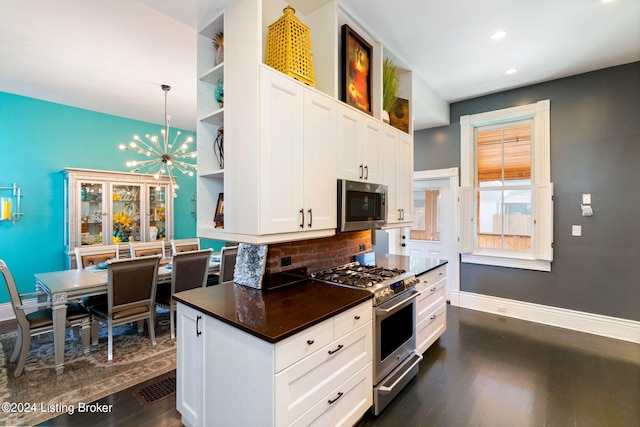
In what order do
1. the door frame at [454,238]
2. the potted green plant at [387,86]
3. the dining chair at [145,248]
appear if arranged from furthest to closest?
the door frame at [454,238] < the dining chair at [145,248] < the potted green plant at [387,86]

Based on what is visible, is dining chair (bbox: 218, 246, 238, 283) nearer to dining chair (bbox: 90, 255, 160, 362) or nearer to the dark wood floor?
dining chair (bbox: 90, 255, 160, 362)

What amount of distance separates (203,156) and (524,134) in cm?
432

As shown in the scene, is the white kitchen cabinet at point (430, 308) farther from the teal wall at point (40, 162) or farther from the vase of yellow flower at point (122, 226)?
the teal wall at point (40, 162)

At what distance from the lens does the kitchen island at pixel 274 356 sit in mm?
1425

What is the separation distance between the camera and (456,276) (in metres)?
4.52

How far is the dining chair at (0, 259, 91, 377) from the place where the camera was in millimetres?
2555

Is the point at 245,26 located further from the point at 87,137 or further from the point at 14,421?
the point at 87,137

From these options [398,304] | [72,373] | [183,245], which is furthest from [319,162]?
[183,245]

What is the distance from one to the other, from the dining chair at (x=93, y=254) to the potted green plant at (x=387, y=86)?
160 inches

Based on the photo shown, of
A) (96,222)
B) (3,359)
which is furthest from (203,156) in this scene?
(96,222)

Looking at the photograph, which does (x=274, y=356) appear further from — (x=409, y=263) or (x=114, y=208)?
(x=114, y=208)

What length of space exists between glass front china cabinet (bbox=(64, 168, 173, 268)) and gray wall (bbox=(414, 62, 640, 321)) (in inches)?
228

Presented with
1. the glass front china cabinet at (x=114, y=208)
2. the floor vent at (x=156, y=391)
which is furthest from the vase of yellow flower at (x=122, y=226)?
the floor vent at (x=156, y=391)

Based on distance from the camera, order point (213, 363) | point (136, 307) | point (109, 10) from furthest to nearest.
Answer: point (136, 307)
point (109, 10)
point (213, 363)
